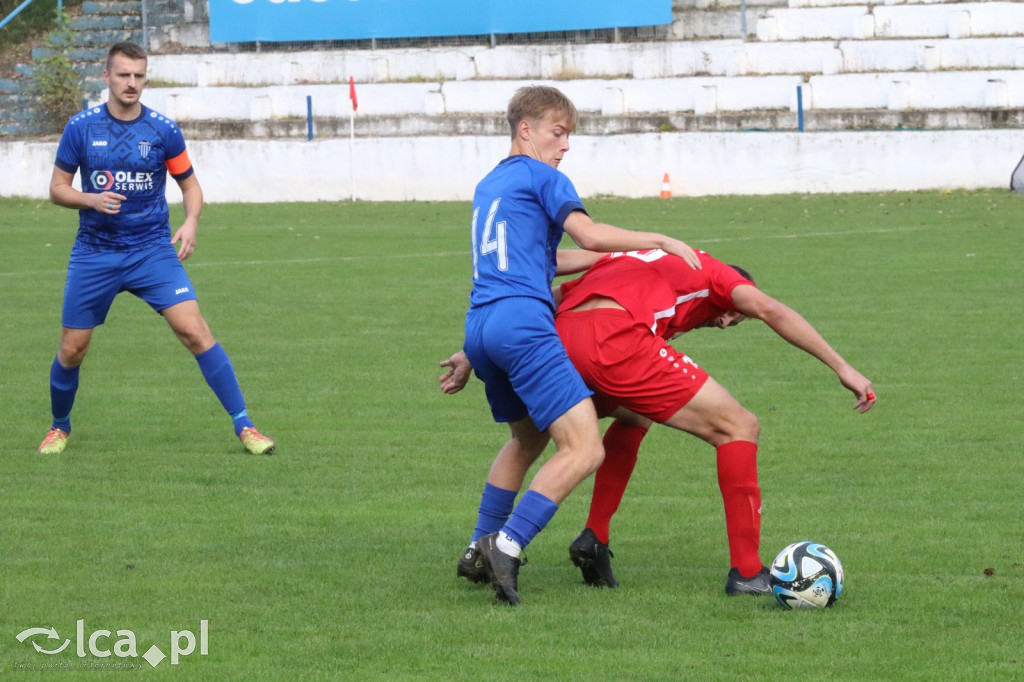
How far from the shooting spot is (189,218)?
8.28m

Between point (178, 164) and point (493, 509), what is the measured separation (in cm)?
358

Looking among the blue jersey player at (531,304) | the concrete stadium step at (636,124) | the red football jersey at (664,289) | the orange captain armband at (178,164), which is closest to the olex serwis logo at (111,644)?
the blue jersey player at (531,304)

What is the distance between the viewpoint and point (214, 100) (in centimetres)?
3094

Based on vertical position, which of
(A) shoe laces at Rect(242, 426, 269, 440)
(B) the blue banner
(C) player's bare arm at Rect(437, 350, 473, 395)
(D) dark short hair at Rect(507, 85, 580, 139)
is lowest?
(A) shoe laces at Rect(242, 426, 269, 440)

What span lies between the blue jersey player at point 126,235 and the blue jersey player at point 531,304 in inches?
123

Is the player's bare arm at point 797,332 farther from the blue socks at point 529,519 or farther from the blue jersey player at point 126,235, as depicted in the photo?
the blue jersey player at point 126,235

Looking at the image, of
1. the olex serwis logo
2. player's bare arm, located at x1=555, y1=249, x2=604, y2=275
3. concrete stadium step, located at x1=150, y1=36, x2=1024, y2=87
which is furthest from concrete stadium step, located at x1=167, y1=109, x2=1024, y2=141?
the olex serwis logo

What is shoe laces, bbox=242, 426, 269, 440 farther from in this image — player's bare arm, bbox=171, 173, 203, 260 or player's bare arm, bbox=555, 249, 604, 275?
player's bare arm, bbox=555, 249, 604, 275

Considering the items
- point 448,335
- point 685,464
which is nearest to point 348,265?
point 448,335

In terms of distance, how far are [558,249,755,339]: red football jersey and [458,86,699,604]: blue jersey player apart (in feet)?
0.73

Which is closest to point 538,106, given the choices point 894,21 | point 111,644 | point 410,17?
point 111,644

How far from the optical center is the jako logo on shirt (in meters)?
8.05

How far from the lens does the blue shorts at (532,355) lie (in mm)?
5203

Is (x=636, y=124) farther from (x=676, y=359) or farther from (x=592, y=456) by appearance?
(x=592, y=456)
